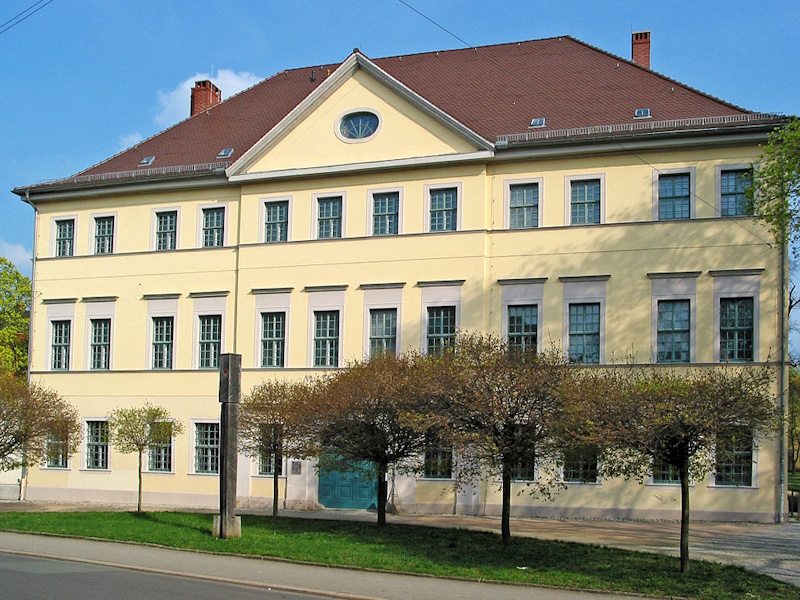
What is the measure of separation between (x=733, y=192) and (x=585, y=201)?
438 cm

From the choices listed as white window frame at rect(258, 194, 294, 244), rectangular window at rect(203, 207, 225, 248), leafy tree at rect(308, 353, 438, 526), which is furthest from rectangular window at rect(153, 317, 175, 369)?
leafy tree at rect(308, 353, 438, 526)

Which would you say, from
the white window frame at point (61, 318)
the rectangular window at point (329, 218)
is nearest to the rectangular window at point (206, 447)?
the white window frame at point (61, 318)

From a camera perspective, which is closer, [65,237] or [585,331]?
[585,331]

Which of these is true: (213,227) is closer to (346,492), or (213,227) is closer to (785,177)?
(346,492)

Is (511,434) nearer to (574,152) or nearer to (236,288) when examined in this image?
(574,152)

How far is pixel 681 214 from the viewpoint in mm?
27719

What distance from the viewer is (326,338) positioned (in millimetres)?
30969

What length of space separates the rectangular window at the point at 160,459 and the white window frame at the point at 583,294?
576 inches

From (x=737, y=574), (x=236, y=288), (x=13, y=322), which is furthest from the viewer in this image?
(x=13, y=322)

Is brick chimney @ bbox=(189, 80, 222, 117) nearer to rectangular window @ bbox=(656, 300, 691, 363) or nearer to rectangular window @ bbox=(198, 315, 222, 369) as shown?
rectangular window @ bbox=(198, 315, 222, 369)

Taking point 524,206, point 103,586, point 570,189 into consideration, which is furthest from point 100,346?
point 103,586

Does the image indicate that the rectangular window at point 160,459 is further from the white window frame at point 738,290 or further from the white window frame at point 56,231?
the white window frame at point 738,290

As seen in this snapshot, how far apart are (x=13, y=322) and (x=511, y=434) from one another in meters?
43.2

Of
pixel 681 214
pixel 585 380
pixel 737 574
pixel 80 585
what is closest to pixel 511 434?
pixel 585 380
